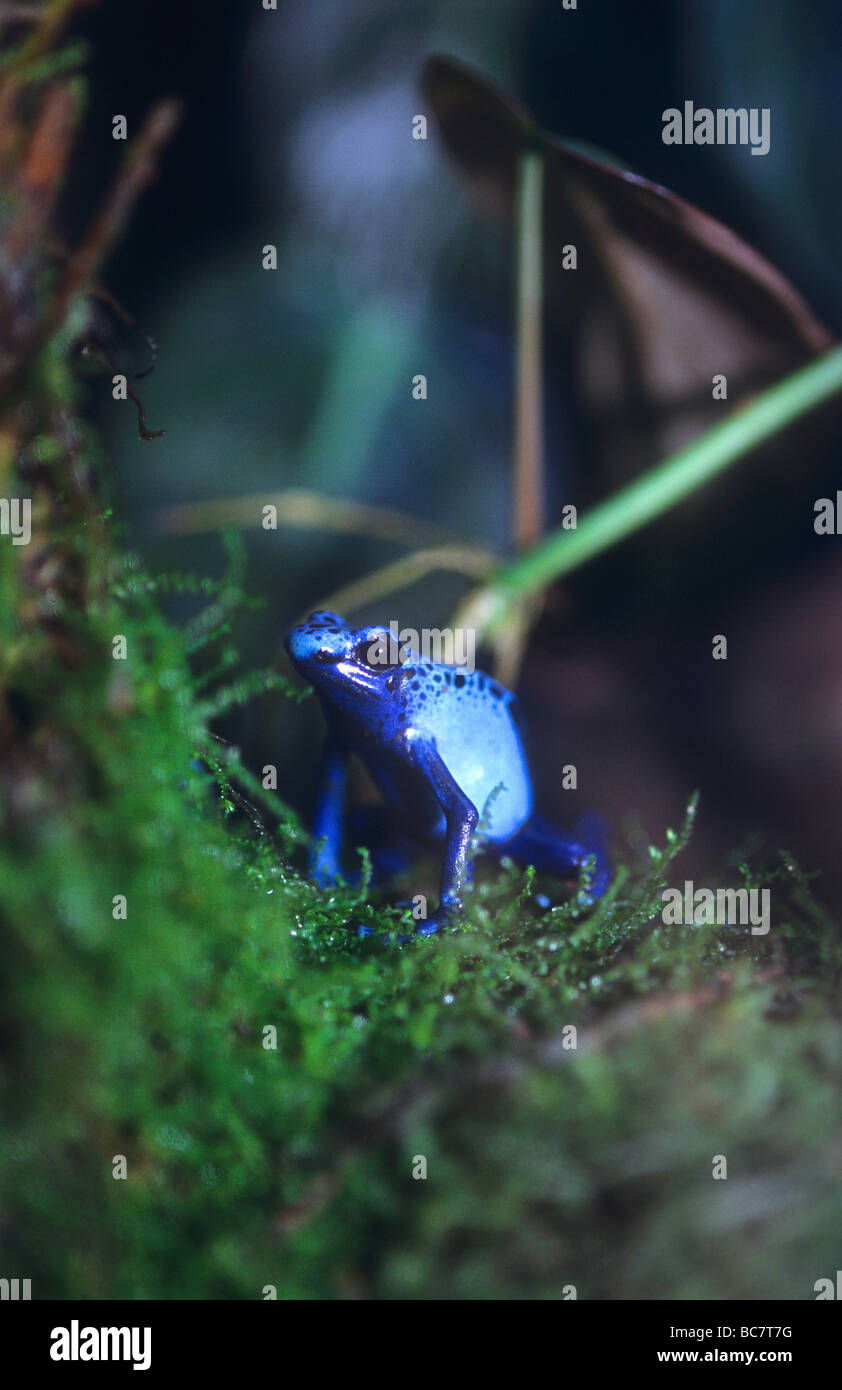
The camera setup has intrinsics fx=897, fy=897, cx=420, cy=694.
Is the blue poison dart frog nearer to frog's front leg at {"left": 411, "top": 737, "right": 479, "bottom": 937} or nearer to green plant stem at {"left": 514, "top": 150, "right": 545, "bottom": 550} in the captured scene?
frog's front leg at {"left": 411, "top": 737, "right": 479, "bottom": 937}

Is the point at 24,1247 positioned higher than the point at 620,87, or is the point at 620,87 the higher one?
the point at 620,87

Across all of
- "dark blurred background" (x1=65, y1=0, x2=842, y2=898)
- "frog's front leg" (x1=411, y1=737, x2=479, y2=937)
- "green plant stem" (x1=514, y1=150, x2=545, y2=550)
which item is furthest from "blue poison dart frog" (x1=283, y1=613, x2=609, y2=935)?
"green plant stem" (x1=514, y1=150, x2=545, y2=550)

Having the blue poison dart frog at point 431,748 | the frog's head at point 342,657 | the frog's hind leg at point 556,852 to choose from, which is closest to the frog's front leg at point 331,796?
the blue poison dart frog at point 431,748

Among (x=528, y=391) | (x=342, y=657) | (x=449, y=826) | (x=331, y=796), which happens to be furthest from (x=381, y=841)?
(x=528, y=391)

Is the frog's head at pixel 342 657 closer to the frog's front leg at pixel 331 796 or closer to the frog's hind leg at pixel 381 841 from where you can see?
the frog's front leg at pixel 331 796

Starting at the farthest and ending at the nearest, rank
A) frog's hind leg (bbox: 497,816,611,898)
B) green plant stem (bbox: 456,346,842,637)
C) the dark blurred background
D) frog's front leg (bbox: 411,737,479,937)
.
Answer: the dark blurred background < green plant stem (bbox: 456,346,842,637) < frog's hind leg (bbox: 497,816,611,898) < frog's front leg (bbox: 411,737,479,937)

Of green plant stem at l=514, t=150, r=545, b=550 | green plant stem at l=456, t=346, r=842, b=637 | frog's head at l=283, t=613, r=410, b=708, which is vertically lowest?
frog's head at l=283, t=613, r=410, b=708
